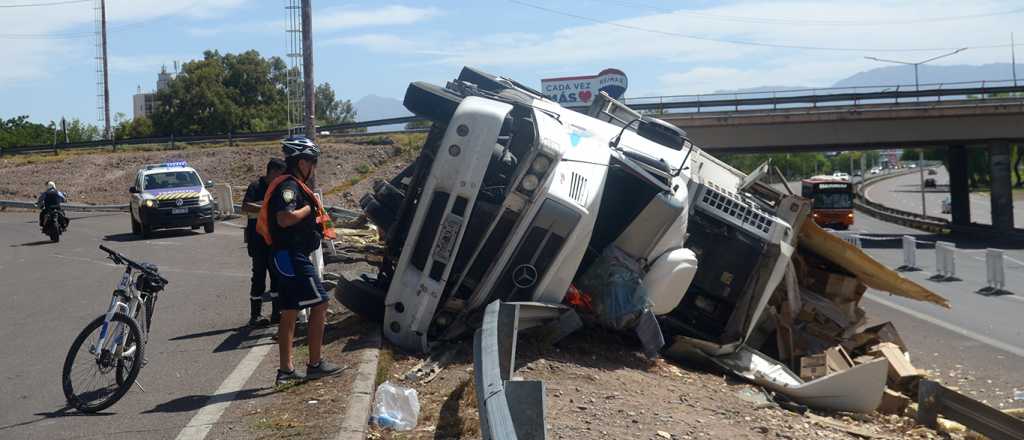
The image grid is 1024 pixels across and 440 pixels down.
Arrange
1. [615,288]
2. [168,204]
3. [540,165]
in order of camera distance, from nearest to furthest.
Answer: [540,165] < [615,288] < [168,204]

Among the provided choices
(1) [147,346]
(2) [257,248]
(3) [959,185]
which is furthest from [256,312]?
(3) [959,185]

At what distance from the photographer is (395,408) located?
22.1ft

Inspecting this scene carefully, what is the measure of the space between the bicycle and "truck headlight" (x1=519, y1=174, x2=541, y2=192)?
317cm

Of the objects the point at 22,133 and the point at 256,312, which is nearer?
the point at 256,312

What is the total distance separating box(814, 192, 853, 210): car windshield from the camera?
55.2m

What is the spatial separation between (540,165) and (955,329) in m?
9.85

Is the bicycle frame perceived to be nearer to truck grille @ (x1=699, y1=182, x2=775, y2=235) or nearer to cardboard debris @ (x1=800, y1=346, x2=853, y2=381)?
truck grille @ (x1=699, y1=182, x2=775, y2=235)

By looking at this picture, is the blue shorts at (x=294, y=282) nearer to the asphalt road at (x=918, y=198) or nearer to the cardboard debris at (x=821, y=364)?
the cardboard debris at (x=821, y=364)

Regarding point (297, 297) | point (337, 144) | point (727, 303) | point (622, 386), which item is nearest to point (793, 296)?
point (727, 303)

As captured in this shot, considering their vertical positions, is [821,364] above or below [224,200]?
below

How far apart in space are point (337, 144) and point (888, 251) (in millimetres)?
22880

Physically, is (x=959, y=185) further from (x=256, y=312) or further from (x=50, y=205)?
(x=256, y=312)

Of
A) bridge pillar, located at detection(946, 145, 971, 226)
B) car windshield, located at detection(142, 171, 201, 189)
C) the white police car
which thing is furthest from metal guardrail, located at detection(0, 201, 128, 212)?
bridge pillar, located at detection(946, 145, 971, 226)

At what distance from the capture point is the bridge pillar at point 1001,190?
1842 inches
